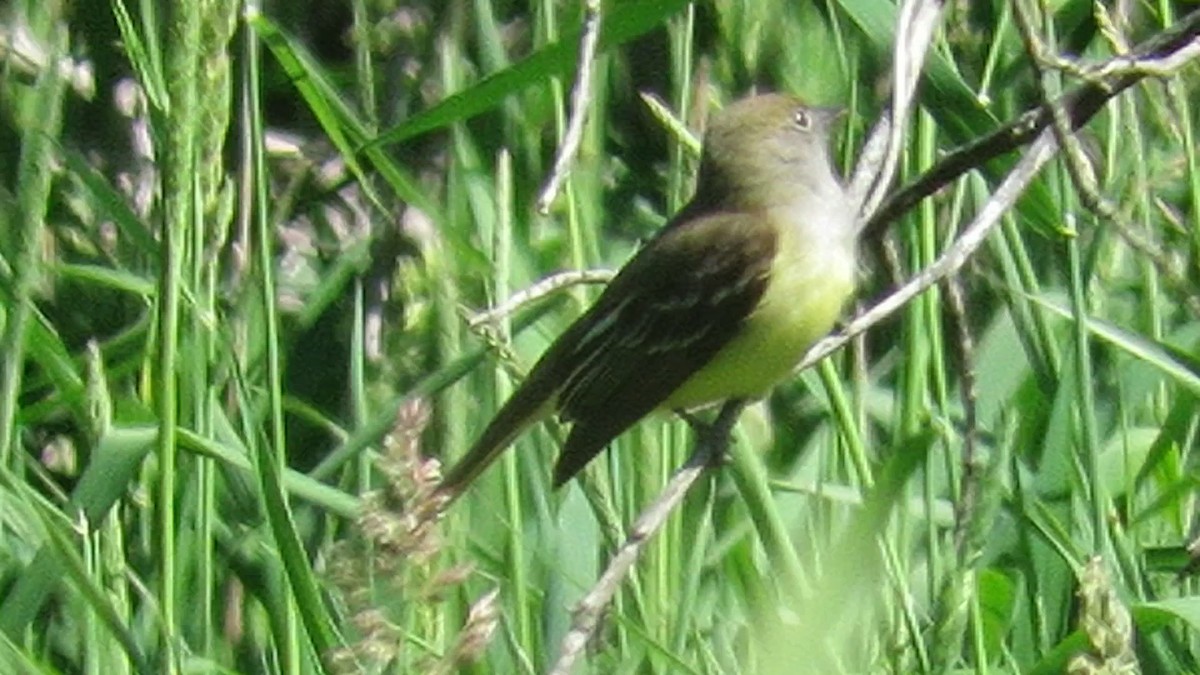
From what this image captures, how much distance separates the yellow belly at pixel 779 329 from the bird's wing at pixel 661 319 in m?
0.03

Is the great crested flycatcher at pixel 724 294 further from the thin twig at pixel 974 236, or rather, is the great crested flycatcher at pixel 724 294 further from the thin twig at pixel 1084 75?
the thin twig at pixel 1084 75

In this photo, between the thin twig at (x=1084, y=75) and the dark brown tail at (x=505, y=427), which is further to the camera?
the dark brown tail at (x=505, y=427)

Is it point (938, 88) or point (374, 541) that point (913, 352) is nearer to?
point (938, 88)

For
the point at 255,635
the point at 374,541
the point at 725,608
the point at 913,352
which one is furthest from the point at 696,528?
the point at 374,541

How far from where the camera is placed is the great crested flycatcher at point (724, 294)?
11.0ft

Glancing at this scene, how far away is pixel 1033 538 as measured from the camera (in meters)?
2.96

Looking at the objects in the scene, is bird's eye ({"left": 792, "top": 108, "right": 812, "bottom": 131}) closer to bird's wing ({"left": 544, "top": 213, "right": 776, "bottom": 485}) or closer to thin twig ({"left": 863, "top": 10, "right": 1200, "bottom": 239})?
bird's wing ({"left": 544, "top": 213, "right": 776, "bottom": 485})

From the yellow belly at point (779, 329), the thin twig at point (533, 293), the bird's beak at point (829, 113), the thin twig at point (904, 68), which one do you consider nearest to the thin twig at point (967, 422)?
the thin twig at point (904, 68)

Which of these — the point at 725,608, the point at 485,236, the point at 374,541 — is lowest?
the point at 725,608

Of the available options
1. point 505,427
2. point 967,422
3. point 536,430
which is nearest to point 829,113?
point 536,430

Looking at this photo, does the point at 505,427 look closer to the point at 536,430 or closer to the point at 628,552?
the point at 536,430

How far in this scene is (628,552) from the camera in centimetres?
215

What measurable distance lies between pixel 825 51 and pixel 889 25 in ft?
3.80

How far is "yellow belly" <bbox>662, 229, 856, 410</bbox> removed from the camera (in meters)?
3.33
